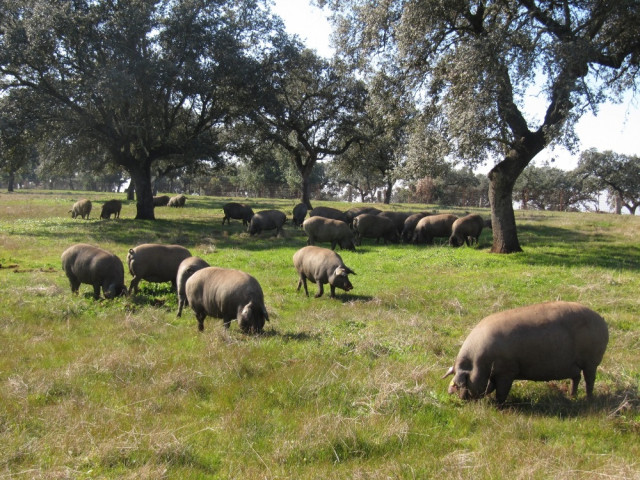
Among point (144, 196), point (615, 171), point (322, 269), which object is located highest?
point (615, 171)

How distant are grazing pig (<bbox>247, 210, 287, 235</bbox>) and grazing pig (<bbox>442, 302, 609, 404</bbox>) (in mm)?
18193

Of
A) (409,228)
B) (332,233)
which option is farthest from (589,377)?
(409,228)

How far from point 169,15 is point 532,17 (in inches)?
671

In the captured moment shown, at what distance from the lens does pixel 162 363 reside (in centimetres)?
662

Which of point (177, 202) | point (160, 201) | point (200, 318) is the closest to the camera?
point (200, 318)

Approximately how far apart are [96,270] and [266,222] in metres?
13.6

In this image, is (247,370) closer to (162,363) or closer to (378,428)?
(162,363)

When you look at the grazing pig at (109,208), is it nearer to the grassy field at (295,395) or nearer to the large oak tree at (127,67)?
the large oak tree at (127,67)

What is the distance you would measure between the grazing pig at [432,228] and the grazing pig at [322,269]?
32.9ft

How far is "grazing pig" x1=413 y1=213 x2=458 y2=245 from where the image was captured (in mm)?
21188

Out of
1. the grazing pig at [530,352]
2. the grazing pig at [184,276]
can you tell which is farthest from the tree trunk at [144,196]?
the grazing pig at [530,352]

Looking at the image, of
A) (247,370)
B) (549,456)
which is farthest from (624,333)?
(247,370)

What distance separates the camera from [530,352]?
18.5 ft

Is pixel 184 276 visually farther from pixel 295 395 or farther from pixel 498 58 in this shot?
pixel 498 58
